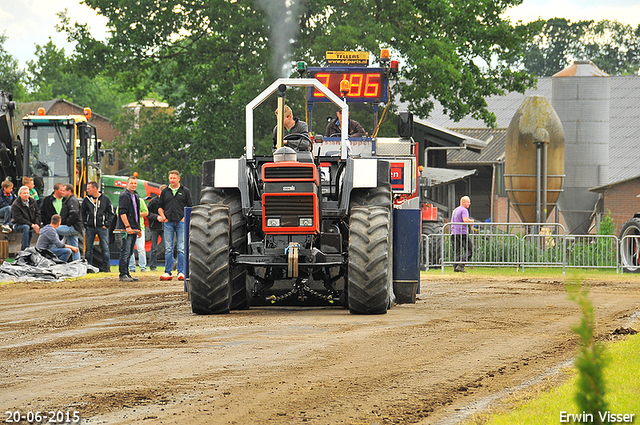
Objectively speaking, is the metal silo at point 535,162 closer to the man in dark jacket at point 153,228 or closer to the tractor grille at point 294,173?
the man in dark jacket at point 153,228

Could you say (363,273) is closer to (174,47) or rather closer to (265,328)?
(265,328)

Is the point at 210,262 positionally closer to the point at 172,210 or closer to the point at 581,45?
the point at 172,210

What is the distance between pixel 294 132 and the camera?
11.4 metres

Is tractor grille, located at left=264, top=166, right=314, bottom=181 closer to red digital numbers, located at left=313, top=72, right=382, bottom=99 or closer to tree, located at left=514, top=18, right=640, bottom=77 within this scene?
red digital numbers, located at left=313, top=72, right=382, bottom=99

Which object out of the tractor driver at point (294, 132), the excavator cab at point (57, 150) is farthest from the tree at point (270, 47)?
the tractor driver at point (294, 132)

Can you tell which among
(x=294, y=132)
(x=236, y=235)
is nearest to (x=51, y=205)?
(x=294, y=132)

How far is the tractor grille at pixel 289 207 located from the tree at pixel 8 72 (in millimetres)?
66485

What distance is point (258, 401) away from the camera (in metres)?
5.50

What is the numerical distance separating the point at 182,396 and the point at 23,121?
18.6 m

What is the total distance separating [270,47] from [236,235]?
23020mm

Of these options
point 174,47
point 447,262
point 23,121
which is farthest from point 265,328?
point 174,47

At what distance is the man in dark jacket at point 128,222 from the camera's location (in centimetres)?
1753

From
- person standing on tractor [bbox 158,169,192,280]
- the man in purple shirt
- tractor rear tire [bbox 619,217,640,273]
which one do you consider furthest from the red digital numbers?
tractor rear tire [bbox 619,217,640,273]

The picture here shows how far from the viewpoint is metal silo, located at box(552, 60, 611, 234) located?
2992cm
